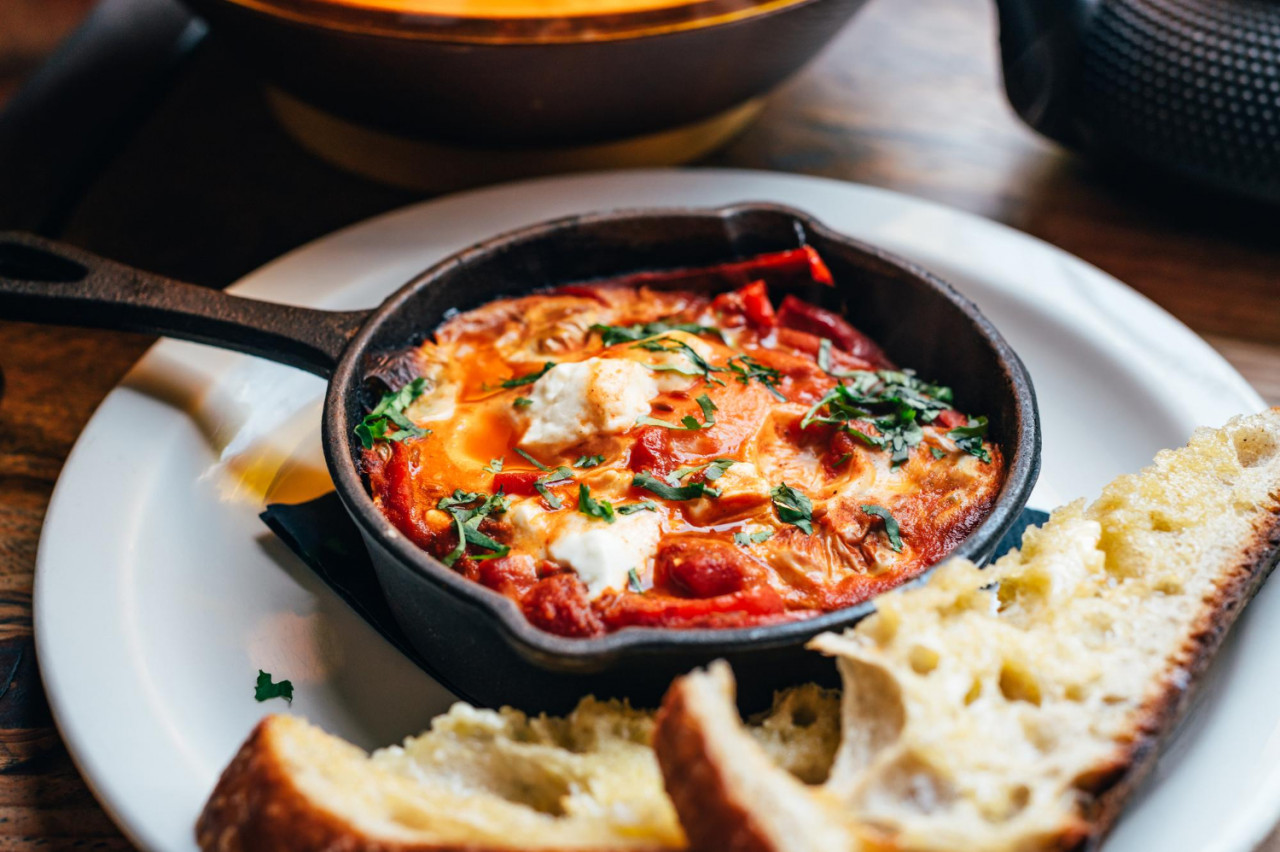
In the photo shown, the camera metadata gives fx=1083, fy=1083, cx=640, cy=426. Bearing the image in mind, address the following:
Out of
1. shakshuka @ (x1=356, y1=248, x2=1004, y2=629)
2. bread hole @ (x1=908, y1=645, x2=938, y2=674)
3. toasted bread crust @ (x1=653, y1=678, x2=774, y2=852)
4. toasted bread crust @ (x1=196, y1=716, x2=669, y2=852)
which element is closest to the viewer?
toasted bread crust @ (x1=653, y1=678, x2=774, y2=852)

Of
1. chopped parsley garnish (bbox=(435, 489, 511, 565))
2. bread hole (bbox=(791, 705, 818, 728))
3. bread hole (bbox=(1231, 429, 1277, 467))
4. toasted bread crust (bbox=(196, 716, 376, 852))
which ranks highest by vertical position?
bread hole (bbox=(1231, 429, 1277, 467))

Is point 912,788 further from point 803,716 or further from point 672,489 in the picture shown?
point 672,489

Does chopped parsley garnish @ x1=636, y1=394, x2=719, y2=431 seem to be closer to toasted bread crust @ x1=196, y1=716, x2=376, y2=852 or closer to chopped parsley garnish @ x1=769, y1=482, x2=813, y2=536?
chopped parsley garnish @ x1=769, y1=482, x2=813, y2=536

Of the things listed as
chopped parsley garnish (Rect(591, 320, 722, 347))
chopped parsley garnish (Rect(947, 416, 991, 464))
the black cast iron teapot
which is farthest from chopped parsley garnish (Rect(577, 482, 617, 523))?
the black cast iron teapot

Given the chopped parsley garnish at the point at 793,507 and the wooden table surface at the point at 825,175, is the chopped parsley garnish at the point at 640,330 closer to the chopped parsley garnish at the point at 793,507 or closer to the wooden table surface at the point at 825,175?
the chopped parsley garnish at the point at 793,507

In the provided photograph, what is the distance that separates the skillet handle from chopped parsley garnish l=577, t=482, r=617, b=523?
0.74m

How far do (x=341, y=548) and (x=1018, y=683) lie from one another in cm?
156

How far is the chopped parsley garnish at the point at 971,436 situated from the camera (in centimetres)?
257

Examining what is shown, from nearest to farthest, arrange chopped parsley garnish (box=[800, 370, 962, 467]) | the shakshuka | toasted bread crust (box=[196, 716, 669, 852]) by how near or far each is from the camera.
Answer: toasted bread crust (box=[196, 716, 669, 852])
the shakshuka
chopped parsley garnish (box=[800, 370, 962, 467])

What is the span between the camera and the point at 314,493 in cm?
284

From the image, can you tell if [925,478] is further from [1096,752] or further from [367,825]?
[367,825]

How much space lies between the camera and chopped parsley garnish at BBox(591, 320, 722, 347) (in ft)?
9.15

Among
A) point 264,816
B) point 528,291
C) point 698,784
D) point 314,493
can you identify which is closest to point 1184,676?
point 698,784

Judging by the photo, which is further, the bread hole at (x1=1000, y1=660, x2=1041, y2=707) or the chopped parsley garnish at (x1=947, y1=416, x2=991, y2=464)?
the chopped parsley garnish at (x1=947, y1=416, x2=991, y2=464)
